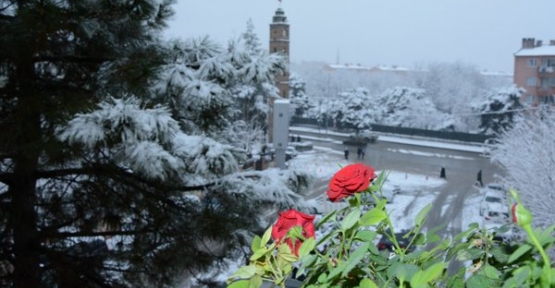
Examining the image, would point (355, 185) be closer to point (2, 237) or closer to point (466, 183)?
point (2, 237)

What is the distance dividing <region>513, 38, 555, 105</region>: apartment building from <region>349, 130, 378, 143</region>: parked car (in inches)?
204

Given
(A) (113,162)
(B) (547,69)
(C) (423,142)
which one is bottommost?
(C) (423,142)

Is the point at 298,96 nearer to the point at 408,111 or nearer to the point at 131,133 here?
the point at 408,111

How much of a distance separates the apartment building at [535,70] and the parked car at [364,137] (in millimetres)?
5186

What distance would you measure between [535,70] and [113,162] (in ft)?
52.7

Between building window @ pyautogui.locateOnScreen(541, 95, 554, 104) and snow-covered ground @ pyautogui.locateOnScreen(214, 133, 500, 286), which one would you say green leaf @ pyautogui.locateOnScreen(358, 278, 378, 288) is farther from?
building window @ pyautogui.locateOnScreen(541, 95, 554, 104)

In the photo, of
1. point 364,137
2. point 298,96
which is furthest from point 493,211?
point 298,96

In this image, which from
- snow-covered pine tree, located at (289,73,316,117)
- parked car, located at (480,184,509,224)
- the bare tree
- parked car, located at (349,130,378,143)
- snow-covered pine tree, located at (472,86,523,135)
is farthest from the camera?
snow-covered pine tree, located at (289,73,316,117)

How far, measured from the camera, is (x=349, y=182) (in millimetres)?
611

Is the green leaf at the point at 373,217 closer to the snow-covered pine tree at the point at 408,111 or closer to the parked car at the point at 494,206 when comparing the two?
the parked car at the point at 494,206

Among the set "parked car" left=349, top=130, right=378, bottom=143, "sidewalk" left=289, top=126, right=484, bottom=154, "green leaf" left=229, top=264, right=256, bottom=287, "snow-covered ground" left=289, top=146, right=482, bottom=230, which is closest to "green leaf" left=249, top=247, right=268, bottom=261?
"green leaf" left=229, top=264, right=256, bottom=287

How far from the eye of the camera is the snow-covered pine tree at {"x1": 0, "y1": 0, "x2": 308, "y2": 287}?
6.11ft

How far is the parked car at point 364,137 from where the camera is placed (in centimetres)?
1859

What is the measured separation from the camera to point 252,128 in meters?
13.3
